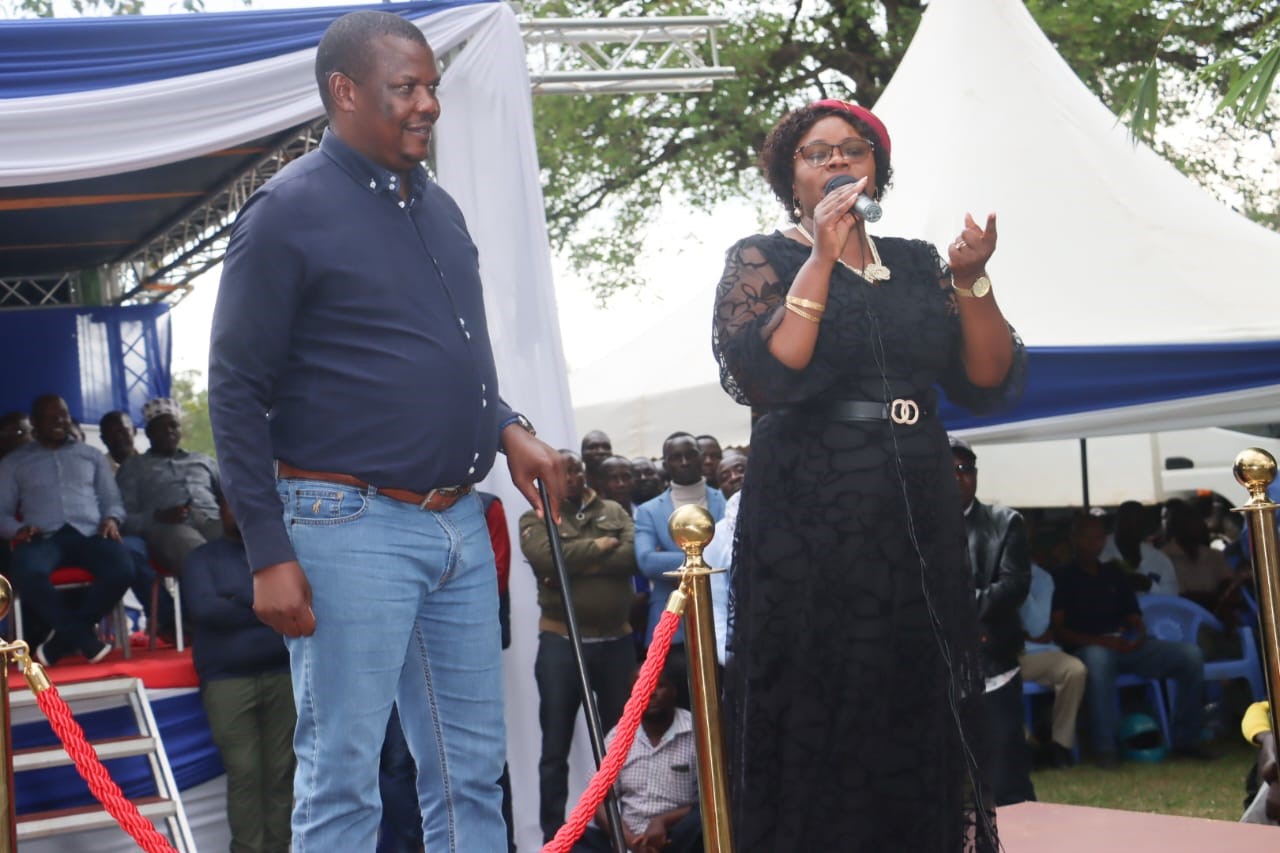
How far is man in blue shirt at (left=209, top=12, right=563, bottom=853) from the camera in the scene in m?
2.71

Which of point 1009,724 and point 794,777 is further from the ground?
point 794,777

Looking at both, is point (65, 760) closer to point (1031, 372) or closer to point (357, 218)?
point (357, 218)

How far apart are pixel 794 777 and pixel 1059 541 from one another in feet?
29.1

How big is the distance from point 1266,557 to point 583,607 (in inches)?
150

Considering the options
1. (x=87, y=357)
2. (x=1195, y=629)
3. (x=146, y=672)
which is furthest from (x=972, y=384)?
(x=87, y=357)

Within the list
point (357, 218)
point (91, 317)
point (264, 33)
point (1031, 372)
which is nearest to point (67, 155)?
point (264, 33)

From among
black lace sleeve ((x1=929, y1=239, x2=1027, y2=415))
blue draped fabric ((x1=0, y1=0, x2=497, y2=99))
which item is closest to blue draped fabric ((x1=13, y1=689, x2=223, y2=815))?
blue draped fabric ((x1=0, y1=0, x2=497, y2=99))

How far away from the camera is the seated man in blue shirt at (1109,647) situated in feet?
29.4

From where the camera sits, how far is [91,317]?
13047 millimetres

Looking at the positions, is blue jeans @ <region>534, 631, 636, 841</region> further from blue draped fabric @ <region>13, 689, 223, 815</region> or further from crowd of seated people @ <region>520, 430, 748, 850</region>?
blue draped fabric @ <region>13, 689, 223, 815</region>

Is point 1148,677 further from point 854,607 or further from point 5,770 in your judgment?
point 5,770

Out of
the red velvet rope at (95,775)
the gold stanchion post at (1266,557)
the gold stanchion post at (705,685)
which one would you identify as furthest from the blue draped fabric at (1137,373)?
the red velvet rope at (95,775)

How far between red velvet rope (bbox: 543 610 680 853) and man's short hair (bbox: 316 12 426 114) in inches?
51.8

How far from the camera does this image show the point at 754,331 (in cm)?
328
